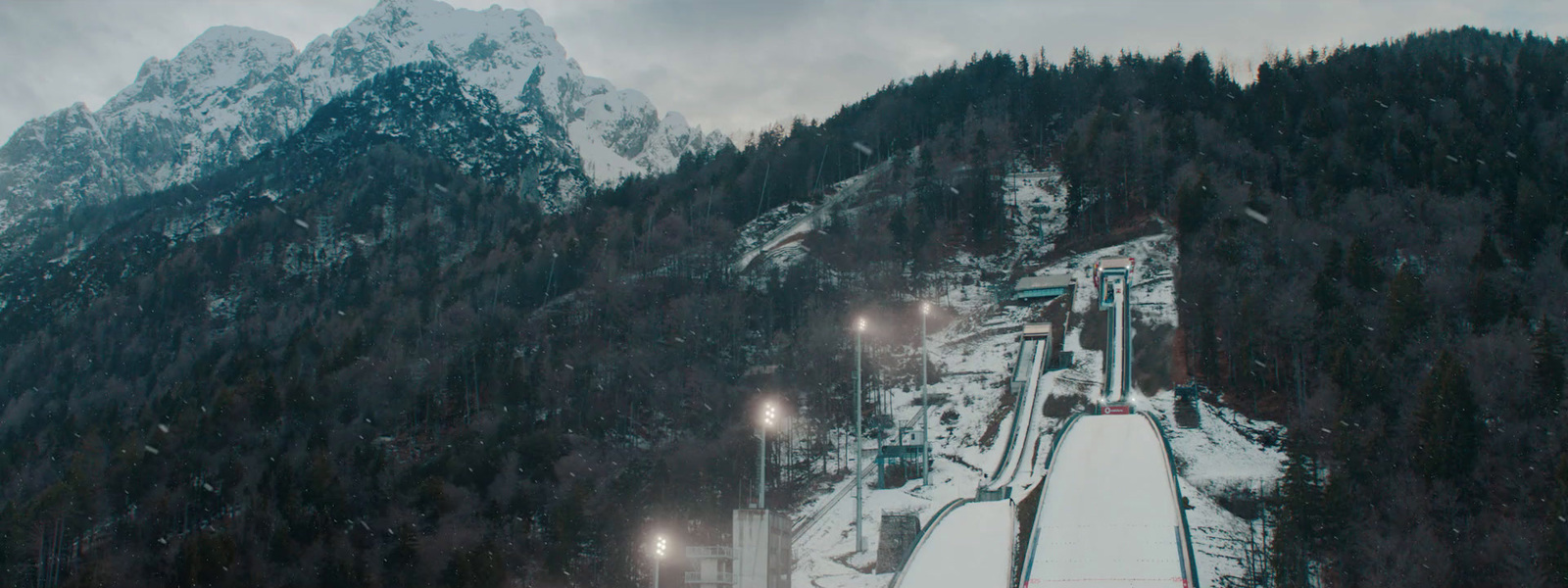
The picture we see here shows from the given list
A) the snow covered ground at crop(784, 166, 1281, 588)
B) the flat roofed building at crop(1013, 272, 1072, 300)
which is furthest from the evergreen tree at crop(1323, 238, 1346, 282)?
the flat roofed building at crop(1013, 272, 1072, 300)

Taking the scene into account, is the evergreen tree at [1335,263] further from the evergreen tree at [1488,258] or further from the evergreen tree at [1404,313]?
the evergreen tree at [1488,258]

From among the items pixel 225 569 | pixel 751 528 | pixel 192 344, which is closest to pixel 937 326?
pixel 225 569

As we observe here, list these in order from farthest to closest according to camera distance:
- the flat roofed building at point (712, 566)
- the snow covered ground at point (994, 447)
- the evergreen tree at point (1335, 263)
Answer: the evergreen tree at point (1335, 263) < the snow covered ground at point (994, 447) < the flat roofed building at point (712, 566)

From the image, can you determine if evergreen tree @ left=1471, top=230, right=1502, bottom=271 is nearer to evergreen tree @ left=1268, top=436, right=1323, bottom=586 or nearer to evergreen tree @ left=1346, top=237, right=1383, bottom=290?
evergreen tree @ left=1346, top=237, right=1383, bottom=290

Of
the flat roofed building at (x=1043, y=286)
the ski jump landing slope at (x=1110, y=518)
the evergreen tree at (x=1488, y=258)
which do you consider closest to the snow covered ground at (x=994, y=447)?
the flat roofed building at (x=1043, y=286)

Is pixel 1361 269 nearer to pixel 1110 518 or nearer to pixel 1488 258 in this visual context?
pixel 1488 258
